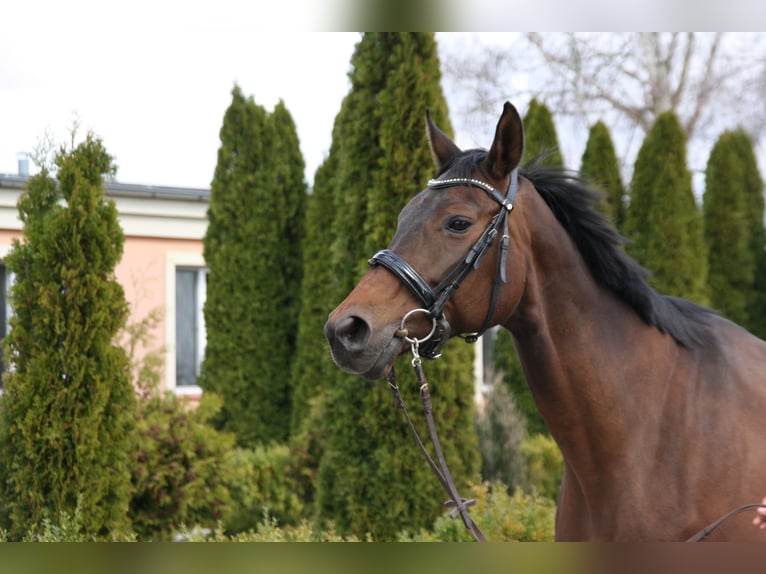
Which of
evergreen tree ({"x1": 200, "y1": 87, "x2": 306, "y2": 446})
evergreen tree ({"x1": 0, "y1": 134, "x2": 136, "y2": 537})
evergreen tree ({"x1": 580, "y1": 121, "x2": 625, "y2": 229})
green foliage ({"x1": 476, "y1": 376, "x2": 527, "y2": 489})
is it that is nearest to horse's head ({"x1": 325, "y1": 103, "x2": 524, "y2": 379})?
evergreen tree ({"x1": 0, "y1": 134, "x2": 136, "y2": 537})

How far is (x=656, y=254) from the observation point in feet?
25.2

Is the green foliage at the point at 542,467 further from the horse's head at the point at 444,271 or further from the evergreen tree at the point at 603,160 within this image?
the horse's head at the point at 444,271

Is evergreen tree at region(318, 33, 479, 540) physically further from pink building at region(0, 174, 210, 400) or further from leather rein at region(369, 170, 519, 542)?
pink building at region(0, 174, 210, 400)

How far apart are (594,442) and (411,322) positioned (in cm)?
66

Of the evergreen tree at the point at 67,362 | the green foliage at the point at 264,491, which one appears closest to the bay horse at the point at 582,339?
the evergreen tree at the point at 67,362

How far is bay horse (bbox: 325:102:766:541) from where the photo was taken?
221cm

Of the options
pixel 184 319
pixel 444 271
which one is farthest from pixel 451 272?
pixel 184 319

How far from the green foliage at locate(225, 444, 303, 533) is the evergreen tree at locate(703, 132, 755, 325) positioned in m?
4.92

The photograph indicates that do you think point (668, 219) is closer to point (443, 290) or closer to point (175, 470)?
point (175, 470)

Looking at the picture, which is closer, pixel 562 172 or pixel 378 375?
pixel 378 375

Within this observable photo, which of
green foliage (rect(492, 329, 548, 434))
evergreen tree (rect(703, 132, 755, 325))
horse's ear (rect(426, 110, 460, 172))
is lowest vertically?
green foliage (rect(492, 329, 548, 434))

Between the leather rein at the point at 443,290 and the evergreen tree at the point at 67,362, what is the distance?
→ 2512 mm
